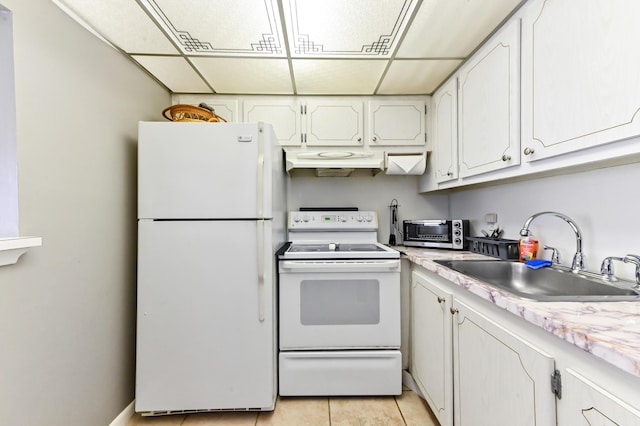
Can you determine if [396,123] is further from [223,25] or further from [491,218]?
[223,25]

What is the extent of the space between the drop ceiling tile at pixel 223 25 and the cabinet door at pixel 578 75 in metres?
1.11

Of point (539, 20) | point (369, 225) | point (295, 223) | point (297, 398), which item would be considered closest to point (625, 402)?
point (539, 20)

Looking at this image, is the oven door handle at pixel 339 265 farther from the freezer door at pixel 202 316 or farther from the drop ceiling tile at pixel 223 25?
the drop ceiling tile at pixel 223 25

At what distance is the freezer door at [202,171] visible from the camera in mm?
1517

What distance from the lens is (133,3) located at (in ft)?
3.99

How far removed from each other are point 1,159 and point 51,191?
0.59 feet

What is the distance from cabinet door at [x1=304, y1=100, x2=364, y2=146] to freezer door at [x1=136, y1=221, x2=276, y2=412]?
95 centimetres

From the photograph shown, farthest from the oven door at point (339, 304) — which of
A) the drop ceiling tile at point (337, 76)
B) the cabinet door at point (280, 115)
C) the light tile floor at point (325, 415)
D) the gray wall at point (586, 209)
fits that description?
the drop ceiling tile at point (337, 76)

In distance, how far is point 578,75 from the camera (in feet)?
3.07

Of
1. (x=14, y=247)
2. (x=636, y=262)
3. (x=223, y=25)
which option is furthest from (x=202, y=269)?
(x=636, y=262)

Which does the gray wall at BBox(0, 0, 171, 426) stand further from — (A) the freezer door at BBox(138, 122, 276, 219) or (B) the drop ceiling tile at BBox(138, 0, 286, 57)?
(B) the drop ceiling tile at BBox(138, 0, 286, 57)

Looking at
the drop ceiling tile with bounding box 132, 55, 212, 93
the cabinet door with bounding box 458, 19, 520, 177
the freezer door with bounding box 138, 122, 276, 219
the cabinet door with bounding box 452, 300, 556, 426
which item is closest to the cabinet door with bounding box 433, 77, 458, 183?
the cabinet door with bounding box 458, 19, 520, 177

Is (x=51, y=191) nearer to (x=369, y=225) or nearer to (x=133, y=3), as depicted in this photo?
(x=133, y=3)

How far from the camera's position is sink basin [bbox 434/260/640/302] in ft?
2.85
